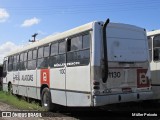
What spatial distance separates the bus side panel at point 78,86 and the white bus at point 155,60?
3.13 metres

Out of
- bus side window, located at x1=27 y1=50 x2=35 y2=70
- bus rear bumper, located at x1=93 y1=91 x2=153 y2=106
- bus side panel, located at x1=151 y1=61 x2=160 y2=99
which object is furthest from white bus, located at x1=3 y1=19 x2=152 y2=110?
bus side window, located at x1=27 y1=50 x2=35 y2=70

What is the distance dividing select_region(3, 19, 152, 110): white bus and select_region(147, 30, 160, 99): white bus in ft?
3.70

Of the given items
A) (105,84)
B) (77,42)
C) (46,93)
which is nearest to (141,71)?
(105,84)

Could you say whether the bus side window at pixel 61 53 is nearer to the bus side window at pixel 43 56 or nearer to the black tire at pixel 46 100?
the bus side window at pixel 43 56

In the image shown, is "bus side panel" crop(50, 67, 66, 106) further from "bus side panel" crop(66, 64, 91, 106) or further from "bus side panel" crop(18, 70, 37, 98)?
"bus side panel" crop(18, 70, 37, 98)

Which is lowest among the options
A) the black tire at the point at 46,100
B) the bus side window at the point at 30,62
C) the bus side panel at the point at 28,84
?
the black tire at the point at 46,100

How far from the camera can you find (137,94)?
437 inches

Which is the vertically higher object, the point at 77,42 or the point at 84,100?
the point at 77,42

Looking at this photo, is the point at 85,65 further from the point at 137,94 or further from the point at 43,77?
the point at 43,77

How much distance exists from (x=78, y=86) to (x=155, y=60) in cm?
347

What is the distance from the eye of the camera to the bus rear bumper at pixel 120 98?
1014cm

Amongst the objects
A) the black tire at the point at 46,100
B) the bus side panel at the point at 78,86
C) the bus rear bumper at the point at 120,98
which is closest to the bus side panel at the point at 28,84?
the black tire at the point at 46,100

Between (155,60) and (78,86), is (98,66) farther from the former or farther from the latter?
(155,60)

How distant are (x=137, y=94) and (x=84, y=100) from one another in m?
1.81
